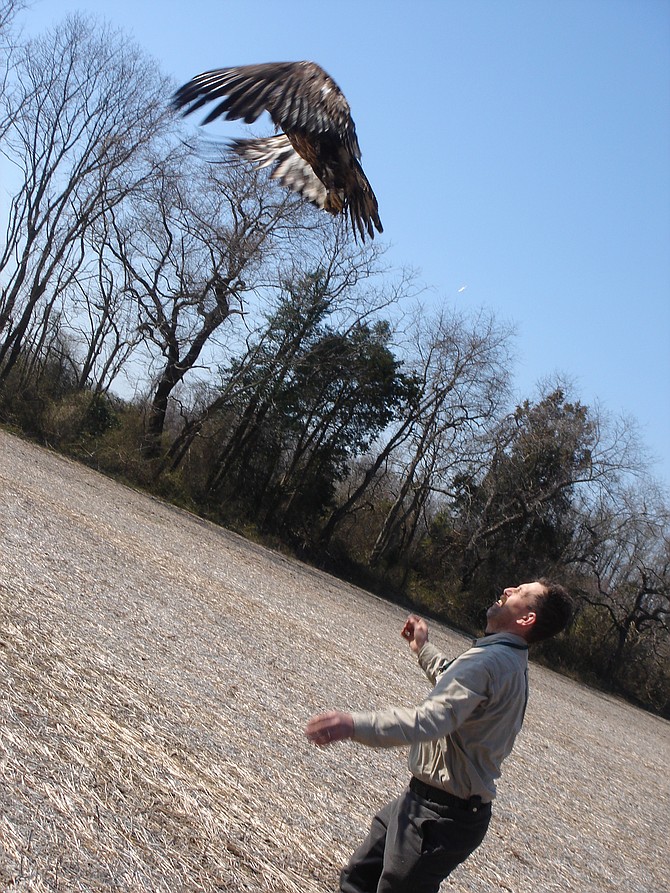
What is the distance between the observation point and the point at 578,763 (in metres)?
10.6

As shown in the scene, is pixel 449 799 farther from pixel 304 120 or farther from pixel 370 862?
pixel 304 120

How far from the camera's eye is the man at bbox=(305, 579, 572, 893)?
2.93m

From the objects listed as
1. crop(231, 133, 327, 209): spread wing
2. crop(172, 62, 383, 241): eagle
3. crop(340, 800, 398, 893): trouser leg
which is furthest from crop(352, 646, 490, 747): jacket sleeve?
crop(231, 133, 327, 209): spread wing

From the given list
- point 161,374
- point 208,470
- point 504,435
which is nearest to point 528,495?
point 504,435

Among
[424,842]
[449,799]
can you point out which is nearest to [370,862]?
[424,842]

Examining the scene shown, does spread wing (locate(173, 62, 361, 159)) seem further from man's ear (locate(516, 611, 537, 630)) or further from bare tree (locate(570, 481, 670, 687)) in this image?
bare tree (locate(570, 481, 670, 687))

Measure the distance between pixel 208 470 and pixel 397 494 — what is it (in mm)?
7499

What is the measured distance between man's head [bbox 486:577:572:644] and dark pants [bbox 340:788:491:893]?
0.65 metres

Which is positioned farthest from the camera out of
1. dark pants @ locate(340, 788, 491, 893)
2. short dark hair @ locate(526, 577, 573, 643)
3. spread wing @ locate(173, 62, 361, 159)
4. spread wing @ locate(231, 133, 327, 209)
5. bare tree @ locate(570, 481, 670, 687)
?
bare tree @ locate(570, 481, 670, 687)

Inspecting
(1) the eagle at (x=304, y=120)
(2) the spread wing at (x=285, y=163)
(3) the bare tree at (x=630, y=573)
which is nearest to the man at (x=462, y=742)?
(1) the eagle at (x=304, y=120)

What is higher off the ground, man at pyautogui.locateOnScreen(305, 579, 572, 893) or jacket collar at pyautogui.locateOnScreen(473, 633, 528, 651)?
jacket collar at pyautogui.locateOnScreen(473, 633, 528, 651)

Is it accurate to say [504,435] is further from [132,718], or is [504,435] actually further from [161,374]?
[132,718]

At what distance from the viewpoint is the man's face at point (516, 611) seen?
3.18 m

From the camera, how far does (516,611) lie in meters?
3.20
